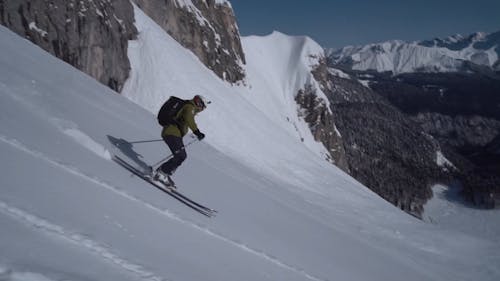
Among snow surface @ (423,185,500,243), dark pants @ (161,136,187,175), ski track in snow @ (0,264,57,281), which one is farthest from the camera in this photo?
snow surface @ (423,185,500,243)

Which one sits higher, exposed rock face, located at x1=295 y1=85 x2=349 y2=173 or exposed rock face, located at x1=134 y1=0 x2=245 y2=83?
exposed rock face, located at x1=295 y1=85 x2=349 y2=173

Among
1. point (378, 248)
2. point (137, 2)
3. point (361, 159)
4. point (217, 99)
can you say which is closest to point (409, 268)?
point (378, 248)

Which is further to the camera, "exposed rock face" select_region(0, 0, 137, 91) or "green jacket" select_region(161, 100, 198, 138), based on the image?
"exposed rock face" select_region(0, 0, 137, 91)

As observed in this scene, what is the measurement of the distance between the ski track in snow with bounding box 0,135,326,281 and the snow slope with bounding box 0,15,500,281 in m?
0.02

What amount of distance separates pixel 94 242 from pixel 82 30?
19.5m

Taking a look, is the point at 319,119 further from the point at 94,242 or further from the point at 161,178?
the point at 94,242

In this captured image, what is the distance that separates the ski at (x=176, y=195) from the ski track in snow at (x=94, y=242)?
2.99 feet

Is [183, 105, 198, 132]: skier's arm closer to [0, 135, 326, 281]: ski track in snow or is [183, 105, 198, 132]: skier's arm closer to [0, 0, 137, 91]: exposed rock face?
[0, 135, 326, 281]: ski track in snow

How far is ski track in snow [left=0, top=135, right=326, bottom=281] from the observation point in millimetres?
4211

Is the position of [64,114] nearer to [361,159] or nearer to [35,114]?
[35,114]

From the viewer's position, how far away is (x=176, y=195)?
823 cm

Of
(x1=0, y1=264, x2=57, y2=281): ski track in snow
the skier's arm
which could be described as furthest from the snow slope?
the skier's arm

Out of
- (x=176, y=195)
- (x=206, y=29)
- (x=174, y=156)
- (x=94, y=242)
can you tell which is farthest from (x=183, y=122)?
(x=206, y=29)

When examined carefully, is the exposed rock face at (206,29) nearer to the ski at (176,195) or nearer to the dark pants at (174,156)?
the dark pants at (174,156)
